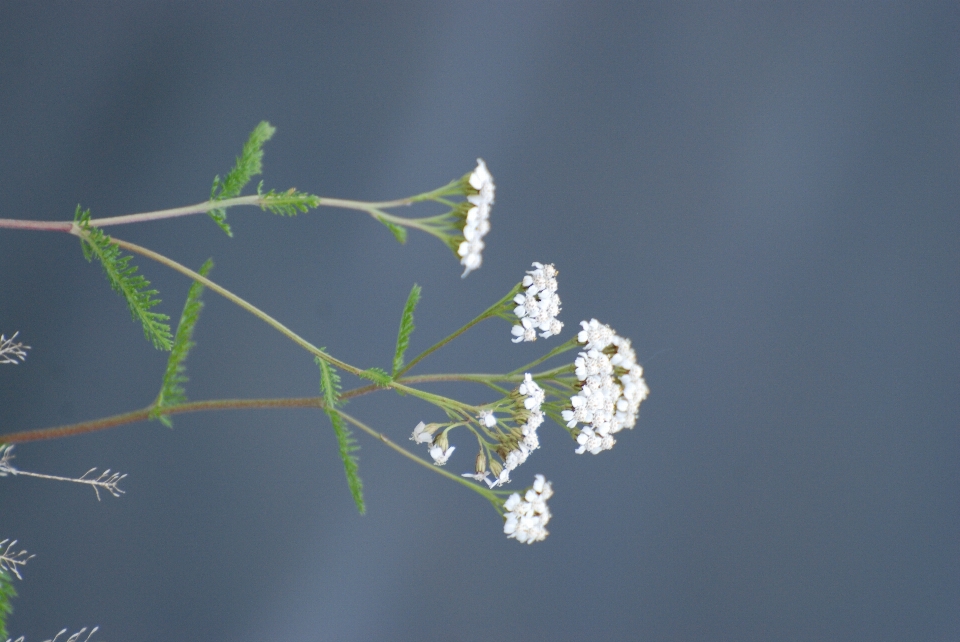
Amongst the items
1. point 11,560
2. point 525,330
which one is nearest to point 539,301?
point 525,330

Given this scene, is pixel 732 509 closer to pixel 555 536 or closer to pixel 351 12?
pixel 555 536

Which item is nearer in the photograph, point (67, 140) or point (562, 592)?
point (67, 140)

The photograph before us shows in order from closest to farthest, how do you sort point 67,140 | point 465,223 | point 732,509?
point 465,223, point 67,140, point 732,509

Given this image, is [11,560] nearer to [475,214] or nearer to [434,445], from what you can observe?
[434,445]

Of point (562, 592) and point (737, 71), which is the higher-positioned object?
point (737, 71)

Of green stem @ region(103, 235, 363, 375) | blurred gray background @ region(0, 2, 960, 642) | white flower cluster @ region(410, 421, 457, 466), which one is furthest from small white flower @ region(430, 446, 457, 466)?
blurred gray background @ region(0, 2, 960, 642)

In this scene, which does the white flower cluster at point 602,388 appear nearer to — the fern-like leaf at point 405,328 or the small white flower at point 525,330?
the small white flower at point 525,330

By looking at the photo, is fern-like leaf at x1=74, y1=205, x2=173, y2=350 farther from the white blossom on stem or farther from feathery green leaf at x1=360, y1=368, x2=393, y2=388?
the white blossom on stem

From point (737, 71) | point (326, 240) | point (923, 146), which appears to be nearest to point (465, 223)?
point (326, 240)
